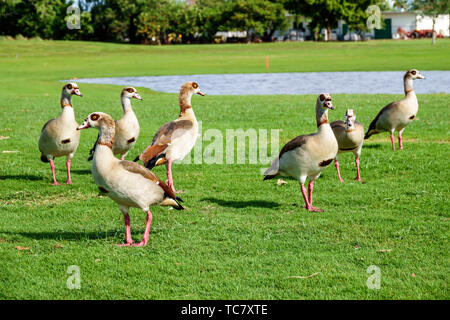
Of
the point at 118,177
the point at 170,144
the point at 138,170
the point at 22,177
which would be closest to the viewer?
the point at 118,177

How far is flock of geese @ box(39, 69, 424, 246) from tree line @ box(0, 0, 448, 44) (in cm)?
8895

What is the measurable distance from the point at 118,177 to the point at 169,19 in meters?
106

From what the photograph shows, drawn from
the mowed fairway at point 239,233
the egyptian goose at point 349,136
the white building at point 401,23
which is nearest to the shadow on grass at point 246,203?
the mowed fairway at point 239,233

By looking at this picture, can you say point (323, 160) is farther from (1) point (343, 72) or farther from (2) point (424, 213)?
(1) point (343, 72)

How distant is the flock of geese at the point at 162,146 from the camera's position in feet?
24.0

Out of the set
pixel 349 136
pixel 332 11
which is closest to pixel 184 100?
pixel 349 136

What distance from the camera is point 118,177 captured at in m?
7.17

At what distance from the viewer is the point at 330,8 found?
9631 cm

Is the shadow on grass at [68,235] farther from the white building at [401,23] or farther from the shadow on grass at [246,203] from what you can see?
the white building at [401,23]

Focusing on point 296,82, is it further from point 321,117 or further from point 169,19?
point 169,19

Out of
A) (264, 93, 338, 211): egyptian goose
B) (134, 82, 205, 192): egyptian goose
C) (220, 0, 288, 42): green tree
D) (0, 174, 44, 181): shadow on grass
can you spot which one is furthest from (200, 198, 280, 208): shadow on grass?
(220, 0, 288, 42): green tree

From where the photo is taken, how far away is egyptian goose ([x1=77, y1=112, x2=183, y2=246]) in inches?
283

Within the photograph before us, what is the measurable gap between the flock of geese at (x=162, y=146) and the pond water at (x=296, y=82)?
18627 mm

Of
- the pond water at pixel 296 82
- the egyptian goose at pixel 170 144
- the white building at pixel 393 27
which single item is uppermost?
the white building at pixel 393 27
